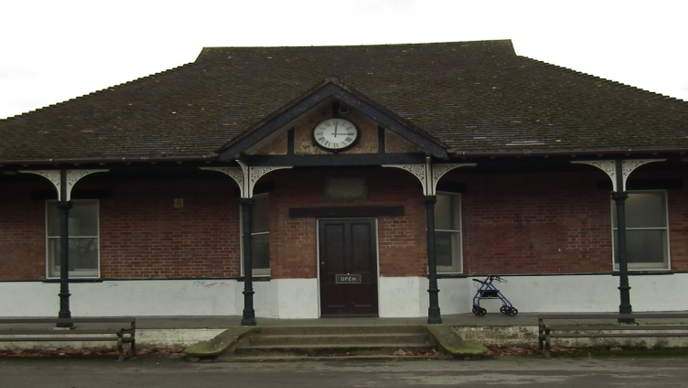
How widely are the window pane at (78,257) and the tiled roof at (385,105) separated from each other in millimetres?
2278

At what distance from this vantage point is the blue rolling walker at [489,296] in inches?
612

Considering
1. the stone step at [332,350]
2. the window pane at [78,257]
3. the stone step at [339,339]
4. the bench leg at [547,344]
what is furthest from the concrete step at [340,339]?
the window pane at [78,257]

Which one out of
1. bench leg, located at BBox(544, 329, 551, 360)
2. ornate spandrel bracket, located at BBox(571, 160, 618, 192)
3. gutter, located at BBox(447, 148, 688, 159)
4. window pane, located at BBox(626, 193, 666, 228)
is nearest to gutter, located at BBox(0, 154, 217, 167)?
gutter, located at BBox(447, 148, 688, 159)

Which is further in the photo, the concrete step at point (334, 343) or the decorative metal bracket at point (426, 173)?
the decorative metal bracket at point (426, 173)

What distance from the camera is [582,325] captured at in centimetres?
1330

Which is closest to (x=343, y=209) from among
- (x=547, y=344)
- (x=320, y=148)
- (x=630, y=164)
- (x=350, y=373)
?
(x=320, y=148)

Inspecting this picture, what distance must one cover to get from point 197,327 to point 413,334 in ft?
12.3

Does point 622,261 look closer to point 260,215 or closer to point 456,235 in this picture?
point 456,235

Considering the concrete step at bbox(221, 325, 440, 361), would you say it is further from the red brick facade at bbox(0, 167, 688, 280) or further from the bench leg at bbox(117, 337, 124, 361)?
the red brick facade at bbox(0, 167, 688, 280)

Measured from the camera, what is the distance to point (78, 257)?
55.0 ft

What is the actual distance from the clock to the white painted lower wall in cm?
280

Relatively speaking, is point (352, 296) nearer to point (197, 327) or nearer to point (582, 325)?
point (197, 327)

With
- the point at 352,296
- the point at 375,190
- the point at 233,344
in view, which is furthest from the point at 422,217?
the point at 233,344

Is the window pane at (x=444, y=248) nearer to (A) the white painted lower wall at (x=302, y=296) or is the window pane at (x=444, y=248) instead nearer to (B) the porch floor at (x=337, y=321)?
(A) the white painted lower wall at (x=302, y=296)
